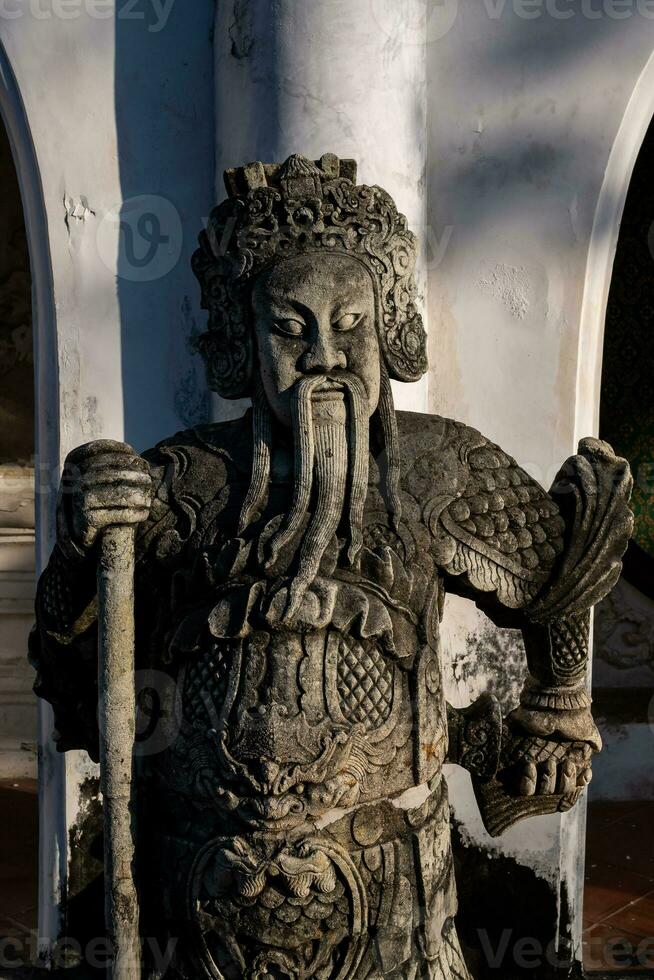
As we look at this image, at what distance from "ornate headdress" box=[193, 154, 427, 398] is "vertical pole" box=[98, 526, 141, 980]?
0.37 meters

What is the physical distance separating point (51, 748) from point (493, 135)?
2.09m

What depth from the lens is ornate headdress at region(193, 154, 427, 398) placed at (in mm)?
1869

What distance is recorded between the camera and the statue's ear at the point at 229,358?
74.8 inches

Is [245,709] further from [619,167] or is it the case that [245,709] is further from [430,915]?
[619,167]

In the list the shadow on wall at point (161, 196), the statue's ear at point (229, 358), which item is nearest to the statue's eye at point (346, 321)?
the statue's ear at point (229, 358)

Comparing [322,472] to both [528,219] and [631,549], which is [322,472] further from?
[631,549]

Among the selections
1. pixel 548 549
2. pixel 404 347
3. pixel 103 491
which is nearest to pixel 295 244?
pixel 404 347

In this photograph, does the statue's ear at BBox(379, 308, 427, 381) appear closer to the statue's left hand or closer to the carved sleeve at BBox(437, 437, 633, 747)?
the carved sleeve at BBox(437, 437, 633, 747)

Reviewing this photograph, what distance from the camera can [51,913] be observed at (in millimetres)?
3150

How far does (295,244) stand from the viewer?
1.87 m

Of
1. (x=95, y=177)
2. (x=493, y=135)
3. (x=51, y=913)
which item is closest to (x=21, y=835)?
(x=51, y=913)

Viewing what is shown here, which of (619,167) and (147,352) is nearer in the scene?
(619,167)

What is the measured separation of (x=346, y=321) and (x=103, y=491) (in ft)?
1.60

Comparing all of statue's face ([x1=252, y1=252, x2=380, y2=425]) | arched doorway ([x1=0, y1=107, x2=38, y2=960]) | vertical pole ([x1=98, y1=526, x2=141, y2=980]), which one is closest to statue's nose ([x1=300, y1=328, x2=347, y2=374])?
statue's face ([x1=252, y1=252, x2=380, y2=425])
